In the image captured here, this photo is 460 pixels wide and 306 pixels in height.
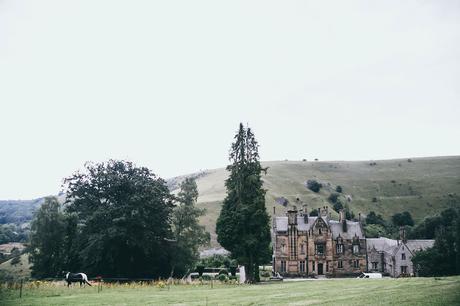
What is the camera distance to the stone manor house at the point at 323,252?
8400cm

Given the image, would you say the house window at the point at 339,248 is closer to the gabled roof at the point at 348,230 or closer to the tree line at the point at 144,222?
the gabled roof at the point at 348,230

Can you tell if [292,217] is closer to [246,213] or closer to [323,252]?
[323,252]

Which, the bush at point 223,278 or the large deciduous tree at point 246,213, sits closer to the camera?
the bush at point 223,278

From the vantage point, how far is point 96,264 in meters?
53.2

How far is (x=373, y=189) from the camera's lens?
174875mm

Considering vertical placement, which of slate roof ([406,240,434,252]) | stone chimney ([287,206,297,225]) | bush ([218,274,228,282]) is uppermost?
stone chimney ([287,206,297,225])

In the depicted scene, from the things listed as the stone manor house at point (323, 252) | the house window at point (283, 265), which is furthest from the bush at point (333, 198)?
the house window at point (283, 265)

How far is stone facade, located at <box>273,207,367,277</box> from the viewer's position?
84.3 meters

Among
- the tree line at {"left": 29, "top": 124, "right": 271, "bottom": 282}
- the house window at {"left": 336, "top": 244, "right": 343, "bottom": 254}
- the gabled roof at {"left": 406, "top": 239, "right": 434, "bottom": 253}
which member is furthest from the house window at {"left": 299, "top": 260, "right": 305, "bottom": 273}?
the tree line at {"left": 29, "top": 124, "right": 271, "bottom": 282}

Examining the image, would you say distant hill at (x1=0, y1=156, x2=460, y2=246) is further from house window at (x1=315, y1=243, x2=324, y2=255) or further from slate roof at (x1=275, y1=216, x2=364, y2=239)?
house window at (x1=315, y1=243, x2=324, y2=255)

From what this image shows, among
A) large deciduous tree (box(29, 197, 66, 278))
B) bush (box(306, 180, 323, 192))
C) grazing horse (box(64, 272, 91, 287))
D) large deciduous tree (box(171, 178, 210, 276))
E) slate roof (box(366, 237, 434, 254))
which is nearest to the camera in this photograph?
grazing horse (box(64, 272, 91, 287))

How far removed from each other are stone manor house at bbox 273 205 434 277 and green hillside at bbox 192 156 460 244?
51637 millimetres

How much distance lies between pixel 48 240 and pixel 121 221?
21126 mm

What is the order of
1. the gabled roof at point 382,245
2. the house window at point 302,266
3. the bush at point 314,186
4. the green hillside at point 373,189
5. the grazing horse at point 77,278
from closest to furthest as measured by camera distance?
the grazing horse at point 77,278, the house window at point 302,266, the gabled roof at point 382,245, the green hillside at point 373,189, the bush at point 314,186
